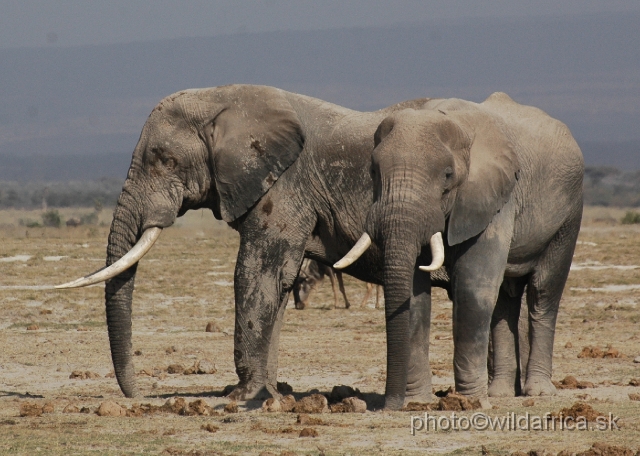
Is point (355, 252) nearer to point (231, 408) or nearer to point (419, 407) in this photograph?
point (419, 407)

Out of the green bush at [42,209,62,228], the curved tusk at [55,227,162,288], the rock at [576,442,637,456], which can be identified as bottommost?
the rock at [576,442,637,456]

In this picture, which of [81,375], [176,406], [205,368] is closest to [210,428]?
[176,406]

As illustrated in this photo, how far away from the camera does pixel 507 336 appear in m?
12.7

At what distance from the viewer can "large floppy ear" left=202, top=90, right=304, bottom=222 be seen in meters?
11.9

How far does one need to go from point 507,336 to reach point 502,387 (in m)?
0.50

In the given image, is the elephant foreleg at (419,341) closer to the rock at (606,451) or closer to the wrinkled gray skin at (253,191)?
the wrinkled gray skin at (253,191)

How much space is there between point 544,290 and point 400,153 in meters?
2.90

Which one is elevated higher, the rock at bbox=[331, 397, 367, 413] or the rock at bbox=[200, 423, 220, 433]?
the rock at bbox=[331, 397, 367, 413]

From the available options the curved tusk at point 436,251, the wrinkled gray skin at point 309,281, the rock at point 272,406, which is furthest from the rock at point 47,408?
the wrinkled gray skin at point 309,281

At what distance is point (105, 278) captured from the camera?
Result: 38.4ft

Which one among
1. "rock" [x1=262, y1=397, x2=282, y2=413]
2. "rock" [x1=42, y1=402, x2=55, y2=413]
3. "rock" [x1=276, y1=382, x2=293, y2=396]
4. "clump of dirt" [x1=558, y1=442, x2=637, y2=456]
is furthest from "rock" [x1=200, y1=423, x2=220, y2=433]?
"clump of dirt" [x1=558, y1=442, x2=637, y2=456]

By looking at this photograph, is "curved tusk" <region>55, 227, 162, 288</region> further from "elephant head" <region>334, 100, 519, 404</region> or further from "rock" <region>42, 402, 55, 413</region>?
"elephant head" <region>334, 100, 519, 404</region>

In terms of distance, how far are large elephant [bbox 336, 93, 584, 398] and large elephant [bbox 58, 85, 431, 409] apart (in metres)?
0.60

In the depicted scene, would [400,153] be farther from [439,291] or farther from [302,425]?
[439,291]
